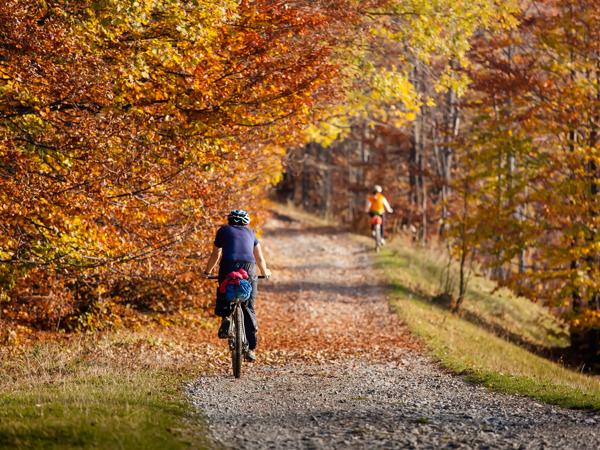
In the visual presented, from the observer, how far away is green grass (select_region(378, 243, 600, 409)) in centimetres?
1027

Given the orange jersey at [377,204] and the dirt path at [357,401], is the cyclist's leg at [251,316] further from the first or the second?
the orange jersey at [377,204]

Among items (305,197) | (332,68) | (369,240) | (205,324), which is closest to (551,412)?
(332,68)

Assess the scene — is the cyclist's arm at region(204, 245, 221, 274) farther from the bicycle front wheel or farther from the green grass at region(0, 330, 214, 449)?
the bicycle front wheel

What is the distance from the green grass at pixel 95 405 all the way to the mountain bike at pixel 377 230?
15.2 m

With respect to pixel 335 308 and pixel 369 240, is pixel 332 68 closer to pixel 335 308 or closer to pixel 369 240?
pixel 335 308

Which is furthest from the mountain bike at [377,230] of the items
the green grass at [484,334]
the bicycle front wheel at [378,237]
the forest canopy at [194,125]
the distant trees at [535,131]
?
the forest canopy at [194,125]

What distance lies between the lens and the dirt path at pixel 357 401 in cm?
697

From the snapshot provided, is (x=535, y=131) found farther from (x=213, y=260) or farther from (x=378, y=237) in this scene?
(x=213, y=260)

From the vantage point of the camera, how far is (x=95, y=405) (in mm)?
7523

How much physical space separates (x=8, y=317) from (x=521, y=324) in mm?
15751

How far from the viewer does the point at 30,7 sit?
32.1 feet

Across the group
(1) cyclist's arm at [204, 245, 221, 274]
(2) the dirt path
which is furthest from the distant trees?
(1) cyclist's arm at [204, 245, 221, 274]

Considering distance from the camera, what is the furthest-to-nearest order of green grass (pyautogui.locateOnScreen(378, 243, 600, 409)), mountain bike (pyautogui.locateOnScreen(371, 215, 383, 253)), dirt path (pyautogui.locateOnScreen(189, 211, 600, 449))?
mountain bike (pyautogui.locateOnScreen(371, 215, 383, 253))
green grass (pyautogui.locateOnScreen(378, 243, 600, 409))
dirt path (pyautogui.locateOnScreen(189, 211, 600, 449))

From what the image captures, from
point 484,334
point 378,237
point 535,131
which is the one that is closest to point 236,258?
point 484,334
